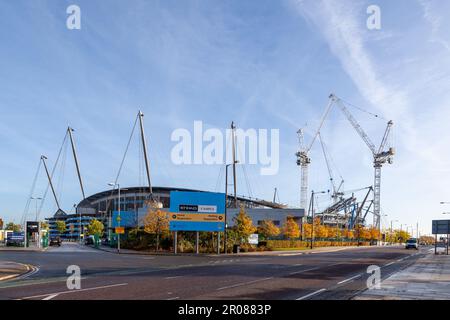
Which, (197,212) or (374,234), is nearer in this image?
(197,212)

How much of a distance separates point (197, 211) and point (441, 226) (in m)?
30.9

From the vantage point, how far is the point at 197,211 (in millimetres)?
51719

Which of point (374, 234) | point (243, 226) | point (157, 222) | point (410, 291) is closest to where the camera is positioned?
point (410, 291)

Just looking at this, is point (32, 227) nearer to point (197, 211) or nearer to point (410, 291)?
point (197, 211)

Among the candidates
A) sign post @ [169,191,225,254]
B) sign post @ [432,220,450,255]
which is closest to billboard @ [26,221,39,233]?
sign post @ [169,191,225,254]

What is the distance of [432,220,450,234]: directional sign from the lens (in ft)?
187

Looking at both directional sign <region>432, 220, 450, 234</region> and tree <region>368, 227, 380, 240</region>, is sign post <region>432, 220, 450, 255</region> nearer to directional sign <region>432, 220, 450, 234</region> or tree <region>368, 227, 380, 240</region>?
directional sign <region>432, 220, 450, 234</region>

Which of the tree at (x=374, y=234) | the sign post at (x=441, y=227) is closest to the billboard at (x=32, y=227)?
the sign post at (x=441, y=227)

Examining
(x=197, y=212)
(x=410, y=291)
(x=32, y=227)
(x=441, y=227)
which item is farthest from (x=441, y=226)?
(x=32, y=227)

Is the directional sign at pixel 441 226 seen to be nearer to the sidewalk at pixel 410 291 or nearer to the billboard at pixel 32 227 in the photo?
the sidewalk at pixel 410 291

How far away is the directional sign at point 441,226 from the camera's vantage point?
57094 mm

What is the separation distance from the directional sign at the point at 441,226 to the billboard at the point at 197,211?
27.7 m
